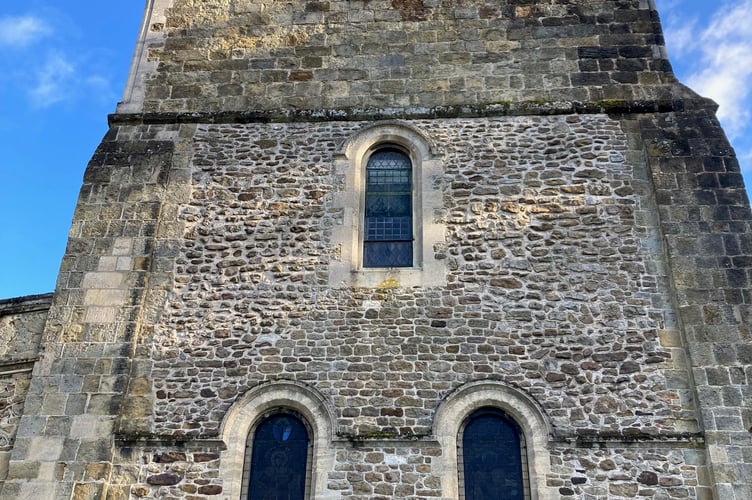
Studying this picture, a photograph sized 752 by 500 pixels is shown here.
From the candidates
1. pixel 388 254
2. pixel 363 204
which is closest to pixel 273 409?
pixel 388 254

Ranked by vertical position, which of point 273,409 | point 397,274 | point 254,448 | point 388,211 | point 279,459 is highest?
point 388,211

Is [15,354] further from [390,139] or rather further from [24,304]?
[390,139]

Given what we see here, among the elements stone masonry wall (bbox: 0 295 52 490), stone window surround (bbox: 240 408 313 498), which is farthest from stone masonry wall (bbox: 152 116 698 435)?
stone masonry wall (bbox: 0 295 52 490)

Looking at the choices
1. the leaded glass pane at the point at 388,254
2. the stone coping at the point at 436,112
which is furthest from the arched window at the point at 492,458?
the stone coping at the point at 436,112

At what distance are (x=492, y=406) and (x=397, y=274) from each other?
1817 millimetres

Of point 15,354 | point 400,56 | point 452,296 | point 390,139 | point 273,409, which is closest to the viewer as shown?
point 273,409

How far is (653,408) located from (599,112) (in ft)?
12.6

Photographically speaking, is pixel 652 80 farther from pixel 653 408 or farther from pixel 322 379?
pixel 322 379

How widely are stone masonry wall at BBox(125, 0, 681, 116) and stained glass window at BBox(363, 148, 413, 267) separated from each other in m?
0.80

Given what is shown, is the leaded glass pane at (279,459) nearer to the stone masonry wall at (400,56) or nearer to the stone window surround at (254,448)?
the stone window surround at (254,448)

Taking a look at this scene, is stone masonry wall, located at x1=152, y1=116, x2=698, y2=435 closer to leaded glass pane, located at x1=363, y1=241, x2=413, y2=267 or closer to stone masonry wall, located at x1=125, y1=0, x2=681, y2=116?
leaded glass pane, located at x1=363, y1=241, x2=413, y2=267

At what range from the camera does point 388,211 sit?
929cm

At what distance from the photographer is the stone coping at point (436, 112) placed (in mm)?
9656

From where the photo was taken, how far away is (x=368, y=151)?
9.69m
